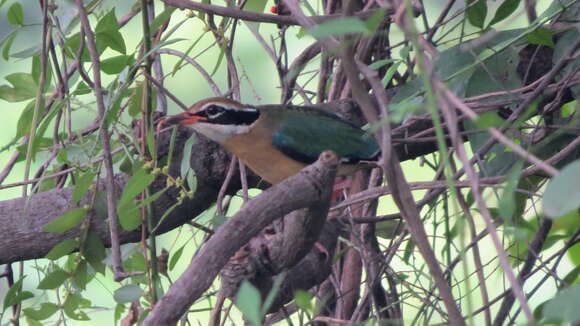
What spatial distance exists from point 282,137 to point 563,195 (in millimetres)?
1928

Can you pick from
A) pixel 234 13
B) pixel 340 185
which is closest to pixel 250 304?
pixel 234 13

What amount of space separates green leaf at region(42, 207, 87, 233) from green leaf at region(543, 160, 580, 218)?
162 cm

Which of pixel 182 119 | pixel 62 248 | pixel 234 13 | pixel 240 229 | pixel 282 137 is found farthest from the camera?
pixel 282 137

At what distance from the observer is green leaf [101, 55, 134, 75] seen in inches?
93.9

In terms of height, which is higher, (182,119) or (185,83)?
(185,83)

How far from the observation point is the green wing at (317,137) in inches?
110

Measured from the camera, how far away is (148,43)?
7.32ft

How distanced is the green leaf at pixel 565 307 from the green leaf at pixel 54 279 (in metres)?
1.76

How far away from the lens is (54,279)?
97.7 inches

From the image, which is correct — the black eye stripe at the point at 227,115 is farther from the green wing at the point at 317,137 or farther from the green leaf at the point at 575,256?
the green leaf at the point at 575,256

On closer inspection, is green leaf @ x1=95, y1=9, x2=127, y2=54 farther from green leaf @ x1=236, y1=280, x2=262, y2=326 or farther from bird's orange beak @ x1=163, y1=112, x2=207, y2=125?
Result: green leaf @ x1=236, y1=280, x2=262, y2=326

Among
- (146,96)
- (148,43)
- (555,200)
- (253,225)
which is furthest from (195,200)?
(555,200)

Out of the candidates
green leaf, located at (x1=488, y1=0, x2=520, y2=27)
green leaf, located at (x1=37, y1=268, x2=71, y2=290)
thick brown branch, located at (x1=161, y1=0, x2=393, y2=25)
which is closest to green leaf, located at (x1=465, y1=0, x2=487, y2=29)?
green leaf, located at (x1=488, y1=0, x2=520, y2=27)

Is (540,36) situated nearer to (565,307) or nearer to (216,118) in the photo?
(216,118)
